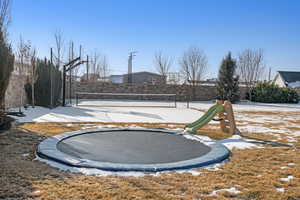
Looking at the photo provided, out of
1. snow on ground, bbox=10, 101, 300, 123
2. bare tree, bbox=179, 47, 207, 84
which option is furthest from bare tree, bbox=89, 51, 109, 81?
snow on ground, bbox=10, 101, 300, 123

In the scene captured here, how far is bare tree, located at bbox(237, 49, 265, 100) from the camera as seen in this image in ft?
69.3

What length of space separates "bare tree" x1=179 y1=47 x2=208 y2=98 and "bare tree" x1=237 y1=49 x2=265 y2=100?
4651 millimetres

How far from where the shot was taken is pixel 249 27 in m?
12.0

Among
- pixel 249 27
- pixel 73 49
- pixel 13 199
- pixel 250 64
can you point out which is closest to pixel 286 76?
pixel 250 64

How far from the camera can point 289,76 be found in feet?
83.3

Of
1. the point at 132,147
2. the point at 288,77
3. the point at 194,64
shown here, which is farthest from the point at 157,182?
the point at 288,77

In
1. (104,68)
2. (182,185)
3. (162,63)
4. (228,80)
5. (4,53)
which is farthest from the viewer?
(104,68)

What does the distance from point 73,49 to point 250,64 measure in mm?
15923

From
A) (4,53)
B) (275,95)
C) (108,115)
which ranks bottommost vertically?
(108,115)

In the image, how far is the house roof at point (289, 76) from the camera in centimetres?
2488

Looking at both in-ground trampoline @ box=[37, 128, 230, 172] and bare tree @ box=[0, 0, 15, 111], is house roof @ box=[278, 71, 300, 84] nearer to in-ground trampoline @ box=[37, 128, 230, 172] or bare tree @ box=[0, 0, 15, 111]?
in-ground trampoline @ box=[37, 128, 230, 172]

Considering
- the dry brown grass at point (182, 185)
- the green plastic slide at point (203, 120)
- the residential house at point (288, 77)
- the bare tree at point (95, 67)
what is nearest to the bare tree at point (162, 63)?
the bare tree at point (95, 67)

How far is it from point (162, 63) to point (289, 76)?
1476 centimetres

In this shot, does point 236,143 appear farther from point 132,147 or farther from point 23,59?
point 23,59
